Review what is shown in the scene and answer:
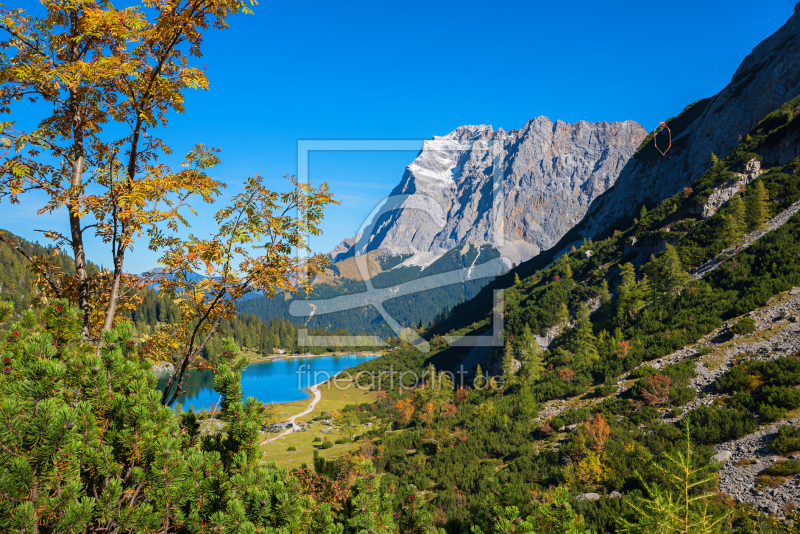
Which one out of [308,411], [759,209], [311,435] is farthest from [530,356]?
[308,411]

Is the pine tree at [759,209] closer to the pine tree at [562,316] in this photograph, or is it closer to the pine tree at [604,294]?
the pine tree at [604,294]

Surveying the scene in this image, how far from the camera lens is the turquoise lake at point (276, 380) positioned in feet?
Result: 230

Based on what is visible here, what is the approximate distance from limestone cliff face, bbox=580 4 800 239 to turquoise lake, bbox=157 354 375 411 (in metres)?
67.4

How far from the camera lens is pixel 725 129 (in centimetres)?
4638

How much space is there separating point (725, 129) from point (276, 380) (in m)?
96.4

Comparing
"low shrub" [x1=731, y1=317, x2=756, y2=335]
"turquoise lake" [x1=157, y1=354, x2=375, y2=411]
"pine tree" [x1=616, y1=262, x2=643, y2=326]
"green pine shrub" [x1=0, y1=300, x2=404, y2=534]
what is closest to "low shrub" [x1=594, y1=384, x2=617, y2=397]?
"low shrub" [x1=731, y1=317, x2=756, y2=335]

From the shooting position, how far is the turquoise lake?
70.2 meters

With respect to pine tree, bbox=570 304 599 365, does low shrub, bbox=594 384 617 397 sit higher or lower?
lower

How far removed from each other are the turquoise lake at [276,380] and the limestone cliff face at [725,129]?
67.4 m

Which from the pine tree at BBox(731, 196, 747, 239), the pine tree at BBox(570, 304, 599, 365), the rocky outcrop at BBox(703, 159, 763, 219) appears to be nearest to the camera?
the pine tree at BBox(731, 196, 747, 239)

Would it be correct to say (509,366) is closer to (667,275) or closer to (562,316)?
(562,316)

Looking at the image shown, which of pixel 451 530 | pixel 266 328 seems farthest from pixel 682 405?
pixel 266 328

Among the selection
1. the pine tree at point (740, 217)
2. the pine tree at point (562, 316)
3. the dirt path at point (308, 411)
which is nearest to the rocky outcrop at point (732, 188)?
the pine tree at point (740, 217)

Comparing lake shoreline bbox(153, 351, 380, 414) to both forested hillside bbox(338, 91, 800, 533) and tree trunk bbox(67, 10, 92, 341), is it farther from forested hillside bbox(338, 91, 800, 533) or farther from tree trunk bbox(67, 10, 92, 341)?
tree trunk bbox(67, 10, 92, 341)
